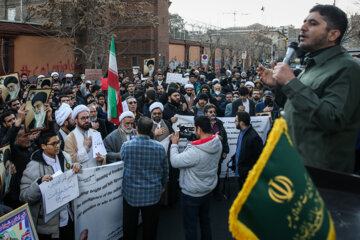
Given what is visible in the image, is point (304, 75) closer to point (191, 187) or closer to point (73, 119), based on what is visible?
point (191, 187)

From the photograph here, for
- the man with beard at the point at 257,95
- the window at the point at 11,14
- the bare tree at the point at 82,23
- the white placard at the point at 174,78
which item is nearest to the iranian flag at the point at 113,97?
the man with beard at the point at 257,95

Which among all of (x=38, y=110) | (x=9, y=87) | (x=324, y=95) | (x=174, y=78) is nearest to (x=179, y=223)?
(x=38, y=110)

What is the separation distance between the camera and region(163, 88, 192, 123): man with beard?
8.14m

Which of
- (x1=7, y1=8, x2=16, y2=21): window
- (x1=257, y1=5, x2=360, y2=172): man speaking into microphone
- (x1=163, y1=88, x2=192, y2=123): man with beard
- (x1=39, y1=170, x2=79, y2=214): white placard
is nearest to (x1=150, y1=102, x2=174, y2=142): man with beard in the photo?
(x1=163, y1=88, x2=192, y2=123): man with beard

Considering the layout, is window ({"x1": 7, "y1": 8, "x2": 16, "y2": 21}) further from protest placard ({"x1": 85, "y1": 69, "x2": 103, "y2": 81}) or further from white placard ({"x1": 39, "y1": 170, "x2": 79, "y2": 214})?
white placard ({"x1": 39, "y1": 170, "x2": 79, "y2": 214})

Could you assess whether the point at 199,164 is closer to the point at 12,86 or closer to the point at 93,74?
the point at 12,86

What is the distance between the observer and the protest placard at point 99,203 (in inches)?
184

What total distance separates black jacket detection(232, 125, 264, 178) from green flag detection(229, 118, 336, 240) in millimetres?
4933

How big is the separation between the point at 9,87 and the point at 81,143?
3.63 meters

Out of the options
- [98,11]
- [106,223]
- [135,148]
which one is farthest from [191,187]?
[98,11]

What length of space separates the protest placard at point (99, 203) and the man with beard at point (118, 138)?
1.82 feet

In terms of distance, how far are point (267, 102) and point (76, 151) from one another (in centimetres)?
606

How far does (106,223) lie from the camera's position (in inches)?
203

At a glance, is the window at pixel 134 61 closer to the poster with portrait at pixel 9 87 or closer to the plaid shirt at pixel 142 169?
the poster with portrait at pixel 9 87
